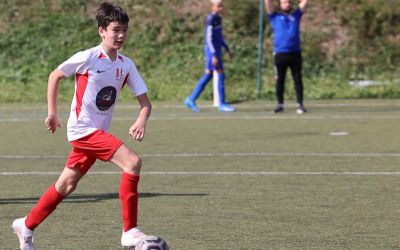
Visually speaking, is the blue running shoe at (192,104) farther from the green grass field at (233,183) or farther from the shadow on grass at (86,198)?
the shadow on grass at (86,198)

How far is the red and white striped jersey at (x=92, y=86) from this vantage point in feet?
26.0

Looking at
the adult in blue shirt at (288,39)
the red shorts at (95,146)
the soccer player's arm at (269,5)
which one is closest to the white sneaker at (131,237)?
the red shorts at (95,146)

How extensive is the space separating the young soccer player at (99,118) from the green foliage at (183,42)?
16756 mm

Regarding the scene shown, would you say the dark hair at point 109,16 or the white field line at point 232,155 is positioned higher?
the dark hair at point 109,16

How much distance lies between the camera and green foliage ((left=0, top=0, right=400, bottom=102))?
26219 millimetres

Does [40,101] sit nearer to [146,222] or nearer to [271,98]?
[271,98]

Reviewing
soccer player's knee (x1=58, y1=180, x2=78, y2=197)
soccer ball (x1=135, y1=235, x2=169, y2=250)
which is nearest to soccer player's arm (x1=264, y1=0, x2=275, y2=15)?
soccer player's knee (x1=58, y1=180, x2=78, y2=197)

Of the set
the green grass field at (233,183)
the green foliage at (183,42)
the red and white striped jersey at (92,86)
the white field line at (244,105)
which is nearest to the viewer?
the red and white striped jersey at (92,86)

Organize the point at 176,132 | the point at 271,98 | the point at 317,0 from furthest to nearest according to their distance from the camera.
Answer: the point at 317,0 → the point at 271,98 → the point at 176,132

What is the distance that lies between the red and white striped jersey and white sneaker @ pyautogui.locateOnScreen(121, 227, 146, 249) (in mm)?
716

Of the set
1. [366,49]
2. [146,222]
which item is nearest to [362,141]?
[146,222]

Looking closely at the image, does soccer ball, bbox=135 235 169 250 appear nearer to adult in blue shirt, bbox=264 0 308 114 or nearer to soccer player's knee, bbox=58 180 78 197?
soccer player's knee, bbox=58 180 78 197

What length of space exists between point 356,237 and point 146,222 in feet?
5.57

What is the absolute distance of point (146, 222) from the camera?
9.22m
